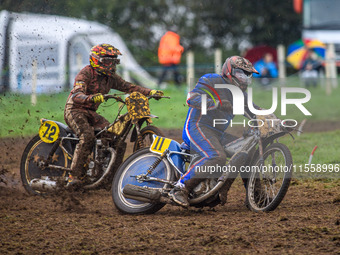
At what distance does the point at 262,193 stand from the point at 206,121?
98 centimetres

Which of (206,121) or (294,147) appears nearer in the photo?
(206,121)

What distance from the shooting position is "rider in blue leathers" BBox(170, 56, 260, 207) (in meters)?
7.28

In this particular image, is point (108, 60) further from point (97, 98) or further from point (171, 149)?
point (171, 149)

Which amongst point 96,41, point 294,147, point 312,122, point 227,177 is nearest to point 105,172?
point 227,177

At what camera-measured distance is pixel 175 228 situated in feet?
21.9

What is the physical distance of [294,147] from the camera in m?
11.9

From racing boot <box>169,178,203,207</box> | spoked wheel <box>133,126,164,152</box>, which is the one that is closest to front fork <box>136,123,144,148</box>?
spoked wheel <box>133,126,164,152</box>

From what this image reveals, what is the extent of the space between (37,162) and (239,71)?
3475 millimetres

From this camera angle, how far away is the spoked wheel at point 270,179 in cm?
686

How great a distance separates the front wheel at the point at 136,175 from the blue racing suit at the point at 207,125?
325 mm

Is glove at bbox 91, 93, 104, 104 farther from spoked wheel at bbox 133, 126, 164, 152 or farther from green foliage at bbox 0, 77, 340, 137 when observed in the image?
green foliage at bbox 0, 77, 340, 137

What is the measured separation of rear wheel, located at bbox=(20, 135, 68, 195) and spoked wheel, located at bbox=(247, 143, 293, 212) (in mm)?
3023

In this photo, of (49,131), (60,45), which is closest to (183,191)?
(49,131)

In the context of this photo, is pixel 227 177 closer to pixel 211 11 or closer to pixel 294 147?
pixel 294 147
